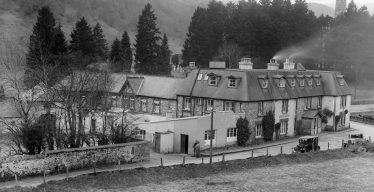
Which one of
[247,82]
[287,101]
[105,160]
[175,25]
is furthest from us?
[175,25]

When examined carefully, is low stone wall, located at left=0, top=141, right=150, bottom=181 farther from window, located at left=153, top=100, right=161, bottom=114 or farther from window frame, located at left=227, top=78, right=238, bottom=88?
window, located at left=153, top=100, right=161, bottom=114

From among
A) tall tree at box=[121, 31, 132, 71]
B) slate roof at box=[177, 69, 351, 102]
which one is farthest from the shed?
tall tree at box=[121, 31, 132, 71]

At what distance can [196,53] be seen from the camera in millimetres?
90812

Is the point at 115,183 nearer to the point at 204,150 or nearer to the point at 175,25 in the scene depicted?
the point at 204,150

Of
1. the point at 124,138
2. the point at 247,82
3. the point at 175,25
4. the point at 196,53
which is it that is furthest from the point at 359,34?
the point at 175,25

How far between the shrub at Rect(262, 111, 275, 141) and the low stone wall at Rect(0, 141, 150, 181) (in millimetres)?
16645

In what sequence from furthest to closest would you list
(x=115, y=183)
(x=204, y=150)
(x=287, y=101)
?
(x=287, y=101) → (x=204, y=150) → (x=115, y=183)

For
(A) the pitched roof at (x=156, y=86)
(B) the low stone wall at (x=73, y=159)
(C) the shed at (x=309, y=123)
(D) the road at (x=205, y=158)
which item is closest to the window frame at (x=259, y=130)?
(D) the road at (x=205, y=158)

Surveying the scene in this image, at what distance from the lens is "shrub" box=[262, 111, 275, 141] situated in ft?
168

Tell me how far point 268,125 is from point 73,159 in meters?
23.6

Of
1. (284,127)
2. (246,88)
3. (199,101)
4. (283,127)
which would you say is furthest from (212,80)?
(284,127)

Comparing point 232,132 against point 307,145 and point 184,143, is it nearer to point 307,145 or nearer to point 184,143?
point 184,143

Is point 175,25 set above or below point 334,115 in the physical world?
above

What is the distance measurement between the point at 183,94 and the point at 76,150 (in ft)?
67.3
